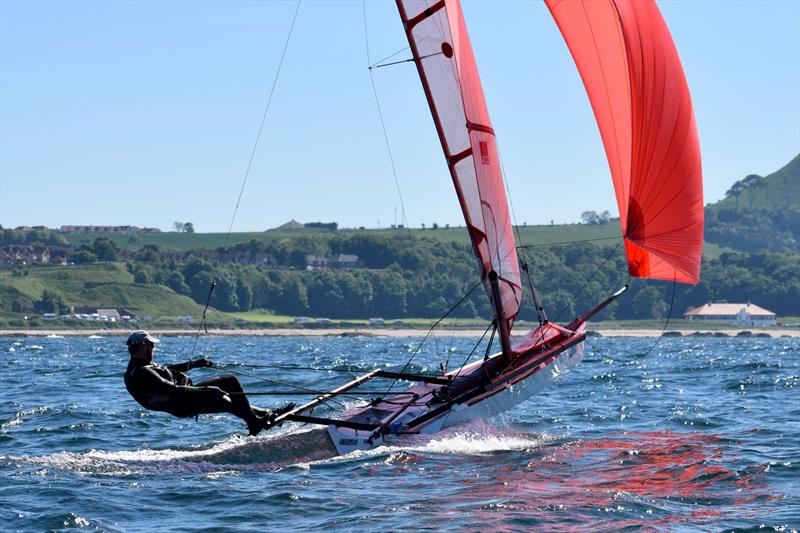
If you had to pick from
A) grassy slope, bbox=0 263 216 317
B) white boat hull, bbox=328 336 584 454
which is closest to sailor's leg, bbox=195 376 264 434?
white boat hull, bbox=328 336 584 454

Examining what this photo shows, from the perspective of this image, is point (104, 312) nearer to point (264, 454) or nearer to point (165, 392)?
point (264, 454)

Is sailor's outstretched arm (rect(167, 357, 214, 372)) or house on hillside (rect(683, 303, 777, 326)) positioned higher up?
sailor's outstretched arm (rect(167, 357, 214, 372))

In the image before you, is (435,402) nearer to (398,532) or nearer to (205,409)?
(205,409)

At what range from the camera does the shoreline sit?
11550cm

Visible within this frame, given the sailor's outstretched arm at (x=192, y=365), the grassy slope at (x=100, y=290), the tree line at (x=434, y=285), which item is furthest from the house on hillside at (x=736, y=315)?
the sailor's outstretched arm at (x=192, y=365)

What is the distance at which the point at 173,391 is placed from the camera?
14.6 metres

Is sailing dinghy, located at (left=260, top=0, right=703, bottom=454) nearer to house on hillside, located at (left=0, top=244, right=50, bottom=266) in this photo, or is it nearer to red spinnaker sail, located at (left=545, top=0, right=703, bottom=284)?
red spinnaker sail, located at (left=545, top=0, right=703, bottom=284)

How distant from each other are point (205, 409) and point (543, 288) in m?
124

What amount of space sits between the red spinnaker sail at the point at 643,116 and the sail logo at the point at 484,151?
77.9 inches

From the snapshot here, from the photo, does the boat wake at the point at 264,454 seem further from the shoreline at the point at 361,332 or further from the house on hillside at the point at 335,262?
the house on hillside at the point at 335,262

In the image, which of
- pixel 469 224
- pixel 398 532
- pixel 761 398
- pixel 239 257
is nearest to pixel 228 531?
pixel 398 532

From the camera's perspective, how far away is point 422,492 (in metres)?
13.1

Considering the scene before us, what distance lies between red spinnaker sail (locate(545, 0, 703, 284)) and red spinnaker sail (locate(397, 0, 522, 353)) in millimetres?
1792

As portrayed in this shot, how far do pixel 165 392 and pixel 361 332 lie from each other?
106 m
